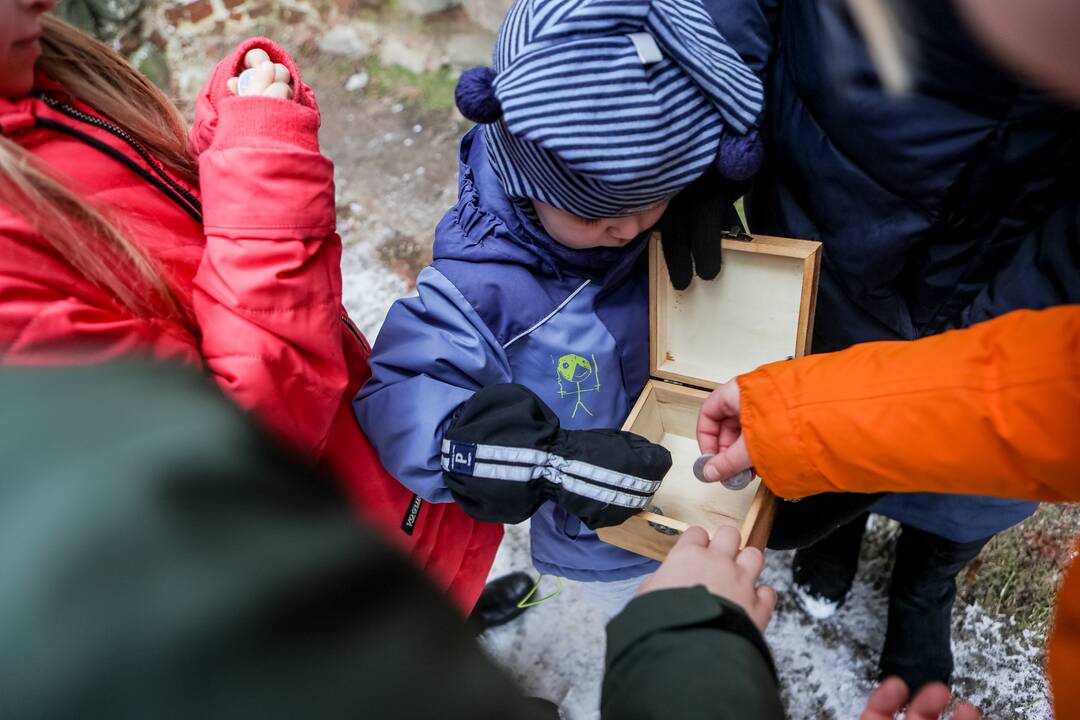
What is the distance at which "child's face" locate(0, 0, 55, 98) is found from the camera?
2.36 feet

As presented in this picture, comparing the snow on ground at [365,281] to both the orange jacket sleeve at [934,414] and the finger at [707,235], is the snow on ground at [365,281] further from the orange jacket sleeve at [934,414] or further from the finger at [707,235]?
the orange jacket sleeve at [934,414]

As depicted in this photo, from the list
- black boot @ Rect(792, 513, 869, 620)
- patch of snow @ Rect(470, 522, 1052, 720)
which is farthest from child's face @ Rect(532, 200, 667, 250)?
black boot @ Rect(792, 513, 869, 620)

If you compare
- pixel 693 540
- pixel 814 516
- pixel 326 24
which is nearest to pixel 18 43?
pixel 693 540

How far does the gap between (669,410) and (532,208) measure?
0.48m

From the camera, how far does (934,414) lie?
2.56ft

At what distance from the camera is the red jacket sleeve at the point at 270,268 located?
779 mm

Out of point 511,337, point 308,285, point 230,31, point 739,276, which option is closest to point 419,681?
point 308,285

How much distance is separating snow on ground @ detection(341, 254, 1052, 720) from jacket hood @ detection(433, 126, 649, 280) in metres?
0.93

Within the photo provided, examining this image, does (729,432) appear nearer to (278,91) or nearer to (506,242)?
(506,242)

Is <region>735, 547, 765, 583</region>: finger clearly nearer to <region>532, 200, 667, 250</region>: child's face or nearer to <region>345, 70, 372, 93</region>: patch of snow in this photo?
<region>532, 200, 667, 250</region>: child's face

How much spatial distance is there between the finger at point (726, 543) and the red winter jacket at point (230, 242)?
530mm

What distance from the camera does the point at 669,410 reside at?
4.14 feet

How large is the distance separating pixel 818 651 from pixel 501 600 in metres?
0.75

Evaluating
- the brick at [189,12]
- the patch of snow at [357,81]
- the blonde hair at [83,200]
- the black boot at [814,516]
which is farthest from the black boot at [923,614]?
the brick at [189,12]
